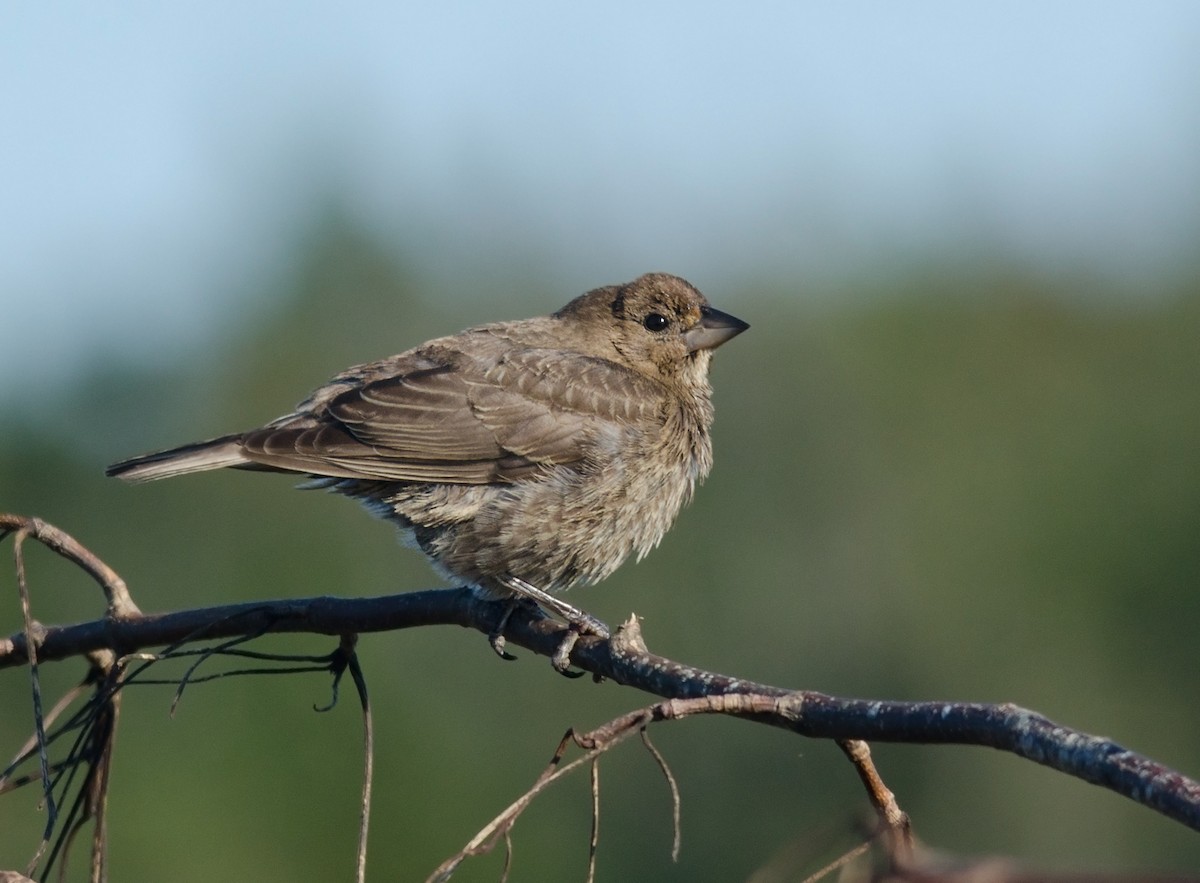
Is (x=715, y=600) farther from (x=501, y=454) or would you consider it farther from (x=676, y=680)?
(x=676, y=680)

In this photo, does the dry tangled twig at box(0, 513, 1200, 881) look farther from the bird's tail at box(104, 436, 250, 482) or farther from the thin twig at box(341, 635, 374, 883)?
the bird's tail at box(104, 436, 250, 482)

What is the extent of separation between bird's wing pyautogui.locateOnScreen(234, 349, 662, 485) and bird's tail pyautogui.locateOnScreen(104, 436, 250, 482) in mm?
67

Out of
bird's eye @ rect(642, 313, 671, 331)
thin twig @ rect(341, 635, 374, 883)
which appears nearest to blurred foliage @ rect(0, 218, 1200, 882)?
bird's eye @ rect(642, 313, 671, 331)

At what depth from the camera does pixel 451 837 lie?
2133cm

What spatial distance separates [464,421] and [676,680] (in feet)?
9.89

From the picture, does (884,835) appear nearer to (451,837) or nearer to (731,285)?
(451,837)

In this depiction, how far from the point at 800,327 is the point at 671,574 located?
15.4 metres

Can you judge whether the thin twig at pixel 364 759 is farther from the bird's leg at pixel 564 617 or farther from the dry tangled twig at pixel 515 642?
the bird's leg at pixel 564 617

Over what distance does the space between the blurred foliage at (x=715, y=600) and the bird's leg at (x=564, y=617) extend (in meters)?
11.1

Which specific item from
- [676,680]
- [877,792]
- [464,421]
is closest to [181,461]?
[464,421]

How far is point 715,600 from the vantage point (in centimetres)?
2906

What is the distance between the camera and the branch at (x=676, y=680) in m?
1.85

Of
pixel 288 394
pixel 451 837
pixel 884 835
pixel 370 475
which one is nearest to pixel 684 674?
pixel 884 835

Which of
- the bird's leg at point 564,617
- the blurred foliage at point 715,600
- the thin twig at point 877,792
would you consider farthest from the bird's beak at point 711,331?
the blurred foliage at point 715,600
